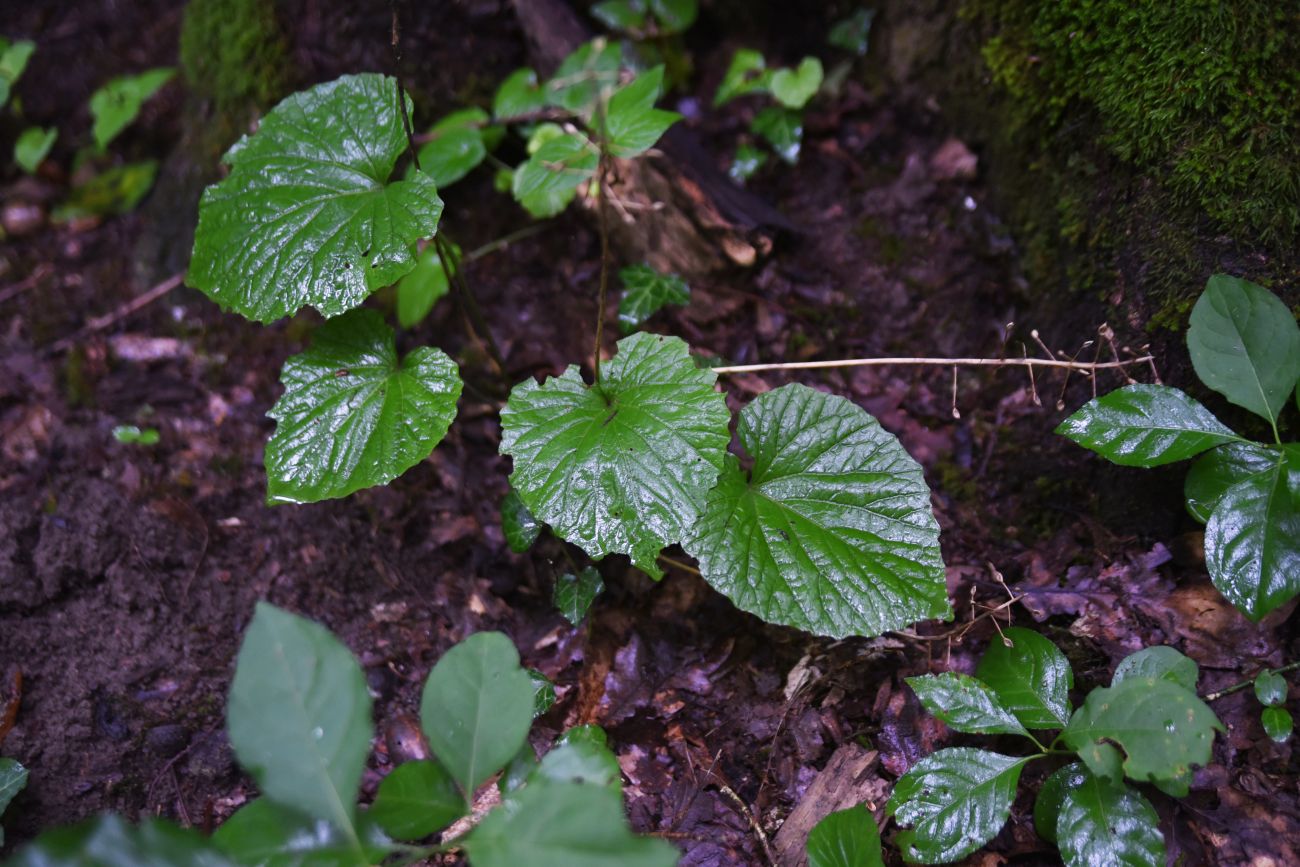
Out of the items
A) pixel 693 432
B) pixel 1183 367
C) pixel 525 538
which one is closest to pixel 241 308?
pixel 525 538

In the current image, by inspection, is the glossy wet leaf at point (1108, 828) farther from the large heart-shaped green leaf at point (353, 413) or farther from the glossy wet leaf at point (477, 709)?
the large heart-shaped green leaf at point (353, 413)

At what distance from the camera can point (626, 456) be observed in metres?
1.90

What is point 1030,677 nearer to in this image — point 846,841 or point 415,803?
point 846,841

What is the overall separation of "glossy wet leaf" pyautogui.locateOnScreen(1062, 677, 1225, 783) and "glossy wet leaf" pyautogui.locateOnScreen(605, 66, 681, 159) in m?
1.75

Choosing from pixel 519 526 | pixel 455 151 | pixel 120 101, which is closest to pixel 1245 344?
pixel 519 526

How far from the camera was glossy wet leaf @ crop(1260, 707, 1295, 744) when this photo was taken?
171 centimetres

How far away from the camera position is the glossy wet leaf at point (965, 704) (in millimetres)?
1764

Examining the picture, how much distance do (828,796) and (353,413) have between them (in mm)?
1599

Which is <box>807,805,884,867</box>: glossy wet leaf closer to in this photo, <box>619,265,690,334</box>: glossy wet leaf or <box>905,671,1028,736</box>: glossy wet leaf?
<box>905,671,1028,736</box>: glossy wet leaf

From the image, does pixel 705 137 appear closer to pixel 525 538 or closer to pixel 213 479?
pixel 525 538

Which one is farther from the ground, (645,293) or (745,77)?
(745,77)

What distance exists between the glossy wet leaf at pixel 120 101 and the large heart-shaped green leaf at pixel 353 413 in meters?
1.94

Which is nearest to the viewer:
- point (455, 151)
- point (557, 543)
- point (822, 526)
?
point (822, 526)

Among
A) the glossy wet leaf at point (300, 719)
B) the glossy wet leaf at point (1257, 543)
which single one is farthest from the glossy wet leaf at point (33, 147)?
the glossy wet leaf at point (1257, 543)
